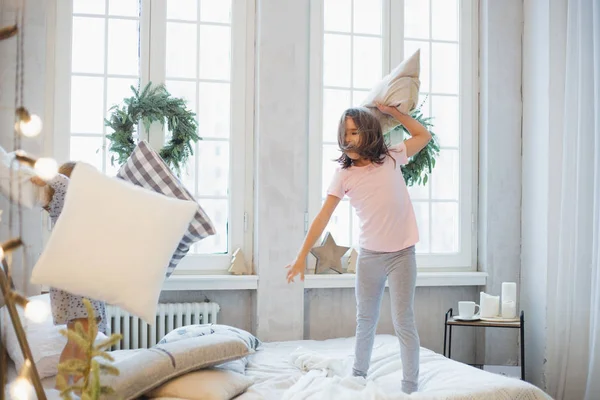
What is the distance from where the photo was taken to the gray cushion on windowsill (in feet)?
6.59

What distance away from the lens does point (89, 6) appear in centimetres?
355

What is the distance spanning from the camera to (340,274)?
145 inches

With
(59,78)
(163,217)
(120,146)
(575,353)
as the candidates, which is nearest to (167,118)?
(120,146)

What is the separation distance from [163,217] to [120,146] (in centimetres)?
163

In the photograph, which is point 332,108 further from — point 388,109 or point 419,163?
point 388,109

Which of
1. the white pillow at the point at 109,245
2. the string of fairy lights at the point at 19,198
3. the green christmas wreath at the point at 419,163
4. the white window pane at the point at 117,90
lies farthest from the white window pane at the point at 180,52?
the string of fairy lights at the point at 19,198

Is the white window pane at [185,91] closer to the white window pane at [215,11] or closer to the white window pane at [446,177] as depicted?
the white window pane at [215,11]

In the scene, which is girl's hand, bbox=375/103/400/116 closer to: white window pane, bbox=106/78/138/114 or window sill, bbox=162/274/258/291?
window sill, bbox=162/274/258/291

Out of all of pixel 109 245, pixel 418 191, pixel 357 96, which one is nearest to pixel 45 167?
pixel 109 245

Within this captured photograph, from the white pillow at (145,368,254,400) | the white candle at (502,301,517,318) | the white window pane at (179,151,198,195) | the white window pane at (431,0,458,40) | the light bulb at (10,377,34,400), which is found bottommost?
the white pillow at (145,368,254,400)

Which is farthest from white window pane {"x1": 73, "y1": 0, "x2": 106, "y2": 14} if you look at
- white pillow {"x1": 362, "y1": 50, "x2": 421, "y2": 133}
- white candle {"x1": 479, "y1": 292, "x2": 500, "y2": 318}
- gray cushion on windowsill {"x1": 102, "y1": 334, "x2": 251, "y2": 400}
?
white candle {"x1": 479, "y1": 292, "x2": 500, "y2": 318}

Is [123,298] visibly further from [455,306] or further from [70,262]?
[455,306]

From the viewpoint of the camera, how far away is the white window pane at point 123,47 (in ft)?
11.7

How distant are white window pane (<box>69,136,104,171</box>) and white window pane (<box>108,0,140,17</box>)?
0.69 meters
